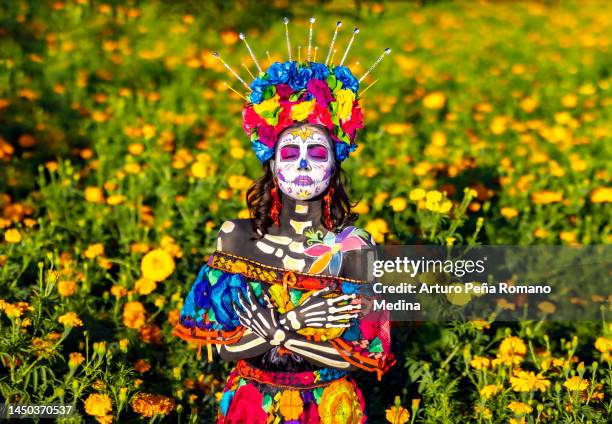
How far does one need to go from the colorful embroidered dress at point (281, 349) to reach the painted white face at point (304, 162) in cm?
29

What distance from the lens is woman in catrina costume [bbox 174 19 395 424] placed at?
280 centimetres

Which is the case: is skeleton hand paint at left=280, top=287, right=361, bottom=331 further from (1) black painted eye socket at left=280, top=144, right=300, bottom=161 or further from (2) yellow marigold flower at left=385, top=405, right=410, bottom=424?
(2) yellow marigold flower at left=385, top=405, right=410, bottom=424

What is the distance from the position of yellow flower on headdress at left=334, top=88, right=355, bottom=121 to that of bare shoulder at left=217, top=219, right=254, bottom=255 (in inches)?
20.3

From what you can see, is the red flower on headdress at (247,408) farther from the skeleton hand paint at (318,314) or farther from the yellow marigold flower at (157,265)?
the yellow marigold flower at (157,265)

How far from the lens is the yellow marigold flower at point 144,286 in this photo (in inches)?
159

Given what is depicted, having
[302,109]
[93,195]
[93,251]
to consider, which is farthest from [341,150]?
[93,195]

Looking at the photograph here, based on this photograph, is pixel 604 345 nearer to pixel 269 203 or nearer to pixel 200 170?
pixel 269 203

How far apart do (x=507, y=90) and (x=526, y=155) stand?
4.75 ft

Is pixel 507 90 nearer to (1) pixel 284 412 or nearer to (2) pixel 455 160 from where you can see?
(2) pixel 455 160

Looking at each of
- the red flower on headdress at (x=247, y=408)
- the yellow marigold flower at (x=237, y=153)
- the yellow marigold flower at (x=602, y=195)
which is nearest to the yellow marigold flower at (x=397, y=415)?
the red flower on headdress at (x=247, y=408)

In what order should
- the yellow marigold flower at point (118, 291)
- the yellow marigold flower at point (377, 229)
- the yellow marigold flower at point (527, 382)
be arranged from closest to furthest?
the yellow marigold flower at point (527, 382)
the yellow marigold flower at point (118, 291)
the yellow marigold flower at point (377, 229)

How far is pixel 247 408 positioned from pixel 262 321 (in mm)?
397

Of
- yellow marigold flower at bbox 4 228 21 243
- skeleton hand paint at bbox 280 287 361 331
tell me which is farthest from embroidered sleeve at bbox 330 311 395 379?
A: yellow marigold flower at bbox 4 228 21 243

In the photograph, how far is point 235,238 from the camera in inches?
116
